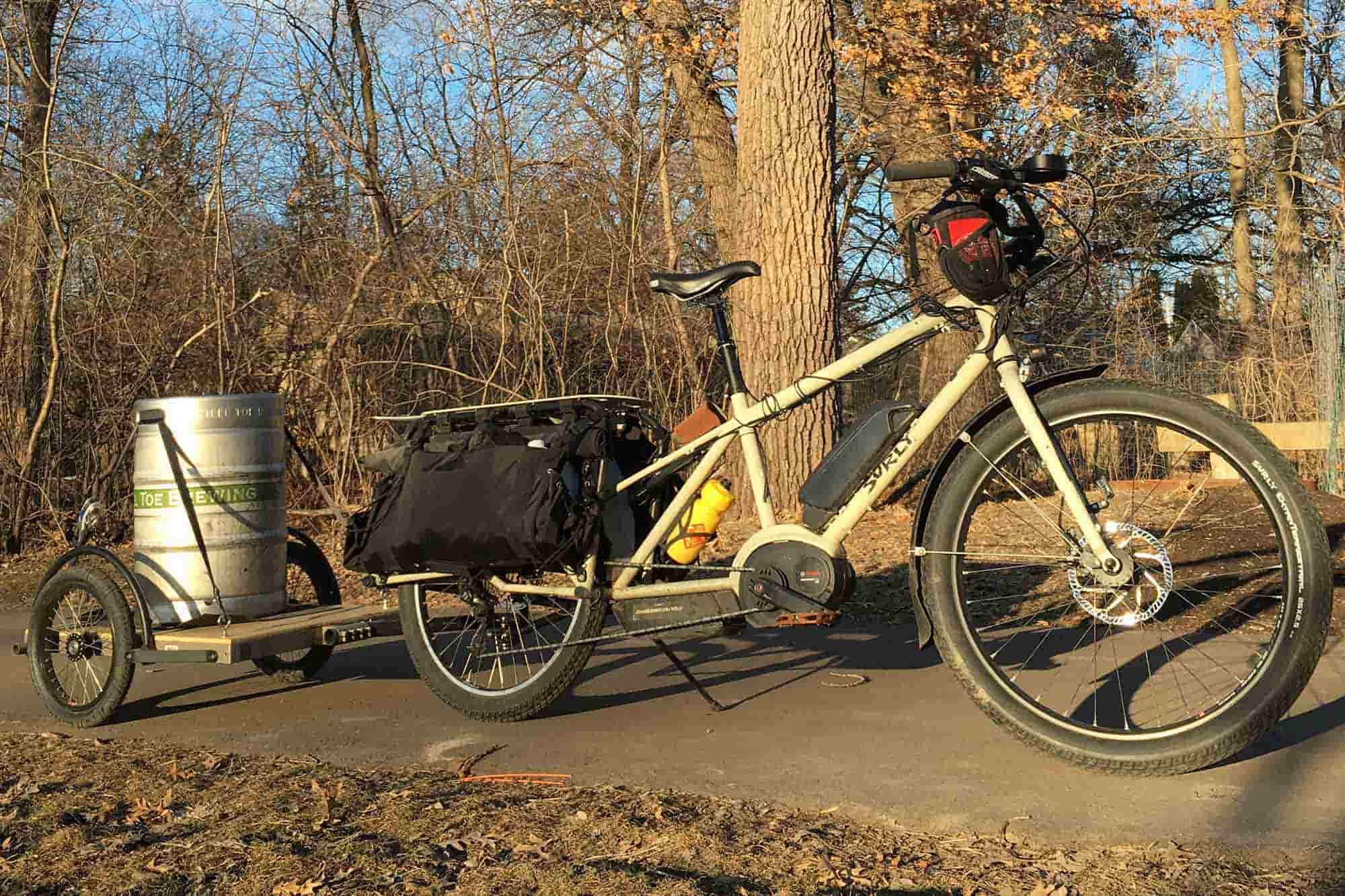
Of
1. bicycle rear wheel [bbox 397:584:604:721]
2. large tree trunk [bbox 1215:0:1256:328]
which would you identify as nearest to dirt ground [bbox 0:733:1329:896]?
bicycle rear wheel [bbox 397:584:604:721]

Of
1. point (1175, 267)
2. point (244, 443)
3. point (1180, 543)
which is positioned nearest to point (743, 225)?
point (1180, 543)

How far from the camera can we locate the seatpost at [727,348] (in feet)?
14.9

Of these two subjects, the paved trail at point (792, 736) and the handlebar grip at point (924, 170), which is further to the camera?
the handlebar grip at point (924, 170)

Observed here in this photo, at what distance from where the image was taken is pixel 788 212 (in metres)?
8.34

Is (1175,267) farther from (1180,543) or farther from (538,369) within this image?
(1180,543)

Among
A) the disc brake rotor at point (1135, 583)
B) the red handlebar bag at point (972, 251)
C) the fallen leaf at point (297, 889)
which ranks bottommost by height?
the fallen leaf at point (297, 889)

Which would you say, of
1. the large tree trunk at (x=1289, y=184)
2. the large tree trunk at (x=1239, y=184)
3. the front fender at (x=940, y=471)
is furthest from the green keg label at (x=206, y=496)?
the large tree trunk at (x=1239, y=184)

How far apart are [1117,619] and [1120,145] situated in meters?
11.0

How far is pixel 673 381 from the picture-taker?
1025 centimetres

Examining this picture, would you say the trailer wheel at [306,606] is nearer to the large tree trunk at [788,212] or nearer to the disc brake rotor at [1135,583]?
the disc brake rotor at [1135,583]

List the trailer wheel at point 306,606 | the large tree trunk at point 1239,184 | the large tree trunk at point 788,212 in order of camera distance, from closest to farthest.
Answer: the trailer wheel at point 306,606 < the large tree trunk at point 788,212 < the large tree trunk at point 1239,184

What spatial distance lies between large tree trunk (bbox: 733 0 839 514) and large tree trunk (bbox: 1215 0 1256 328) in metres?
7.67

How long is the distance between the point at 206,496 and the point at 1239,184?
1722cm

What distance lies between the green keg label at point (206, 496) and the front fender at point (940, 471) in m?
2.72
